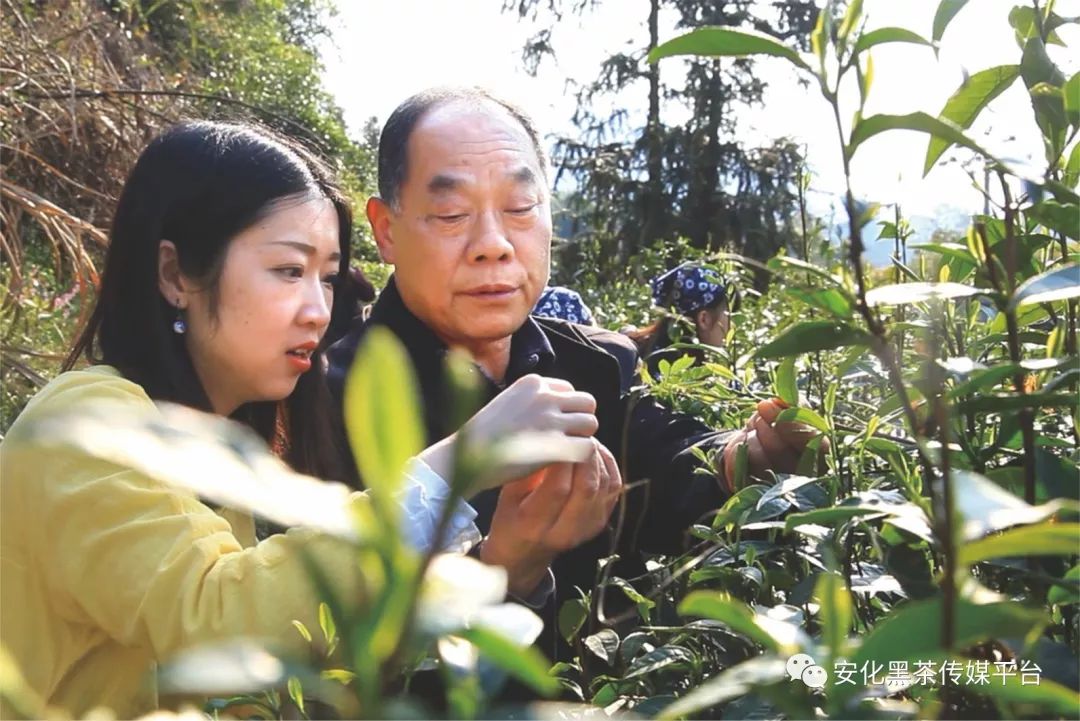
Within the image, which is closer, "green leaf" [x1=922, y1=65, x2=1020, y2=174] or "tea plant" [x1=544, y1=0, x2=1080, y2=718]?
"tea plant" [x1=544, y1=0, x2=1080, y2=718]

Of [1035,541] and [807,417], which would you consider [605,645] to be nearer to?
[807,417]

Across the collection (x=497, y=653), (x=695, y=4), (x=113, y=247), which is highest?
(x=695, y=4)

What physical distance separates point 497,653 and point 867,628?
0.43 metres

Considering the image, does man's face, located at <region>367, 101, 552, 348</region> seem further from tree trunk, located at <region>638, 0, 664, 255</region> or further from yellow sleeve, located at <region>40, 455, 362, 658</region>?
tree trunk, located at <region>638, 0, 664, 255</region>

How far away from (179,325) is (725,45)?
3.40ft

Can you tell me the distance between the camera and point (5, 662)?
0.20 meters

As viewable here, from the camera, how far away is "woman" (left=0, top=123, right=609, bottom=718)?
82 centimetres

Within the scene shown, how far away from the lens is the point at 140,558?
86cm

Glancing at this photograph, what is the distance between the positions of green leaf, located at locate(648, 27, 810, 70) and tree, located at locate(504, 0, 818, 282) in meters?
10.1

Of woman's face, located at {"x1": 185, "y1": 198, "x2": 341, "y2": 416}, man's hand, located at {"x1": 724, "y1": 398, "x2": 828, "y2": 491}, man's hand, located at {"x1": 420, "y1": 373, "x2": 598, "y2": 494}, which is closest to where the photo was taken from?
man's hand, located at {"x1": 420, "y1": 373, "x2": 598, "y2": 494}

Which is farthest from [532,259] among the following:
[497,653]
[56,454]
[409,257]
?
[497,653]

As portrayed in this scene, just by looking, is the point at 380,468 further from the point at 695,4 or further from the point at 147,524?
the point at 695,4

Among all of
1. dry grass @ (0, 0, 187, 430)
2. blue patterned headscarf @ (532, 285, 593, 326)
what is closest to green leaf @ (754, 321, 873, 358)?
blue patterned headscarf @ (532, 285, 593, 326)

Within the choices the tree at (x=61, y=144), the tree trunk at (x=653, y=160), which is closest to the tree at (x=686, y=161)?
the tree trunk at (x=653, y=160)
